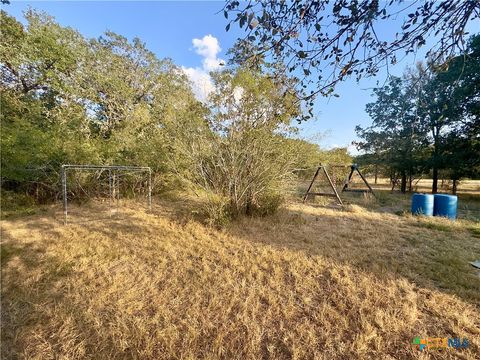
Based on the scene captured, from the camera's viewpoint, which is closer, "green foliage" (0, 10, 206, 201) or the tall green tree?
"green foliage" (0, 10, 206, 201)

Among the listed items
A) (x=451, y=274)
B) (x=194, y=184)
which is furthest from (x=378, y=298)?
(x=194, y=184)

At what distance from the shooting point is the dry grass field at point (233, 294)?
61.5 inches

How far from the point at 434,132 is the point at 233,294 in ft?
45.6

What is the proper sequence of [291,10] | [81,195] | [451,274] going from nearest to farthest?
[291,10], [451,274], [81,195]

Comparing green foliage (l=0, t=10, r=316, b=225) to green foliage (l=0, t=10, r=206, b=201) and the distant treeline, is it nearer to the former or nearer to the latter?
green foliage (l=0, t=10, r=206, b=201)

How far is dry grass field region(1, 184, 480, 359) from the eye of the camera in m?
1.56

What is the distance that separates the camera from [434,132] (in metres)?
11.0

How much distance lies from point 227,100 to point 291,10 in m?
2.89

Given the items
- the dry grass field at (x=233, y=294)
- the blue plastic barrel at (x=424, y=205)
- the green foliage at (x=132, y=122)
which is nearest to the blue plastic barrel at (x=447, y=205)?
the blue plastic barrel at (x=424, y=205)

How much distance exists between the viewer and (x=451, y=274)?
8.34ft

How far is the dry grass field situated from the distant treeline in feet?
21.0

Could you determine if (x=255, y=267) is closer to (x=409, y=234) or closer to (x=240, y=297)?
(x=240, y=297)

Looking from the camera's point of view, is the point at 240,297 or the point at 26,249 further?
the point at 26,249

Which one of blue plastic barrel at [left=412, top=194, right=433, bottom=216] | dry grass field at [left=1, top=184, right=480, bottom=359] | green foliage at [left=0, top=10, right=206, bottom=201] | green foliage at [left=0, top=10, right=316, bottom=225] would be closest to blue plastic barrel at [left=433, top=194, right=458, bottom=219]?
blue plastic barrel at [left=412, top=194, right=433, bottom=216]
